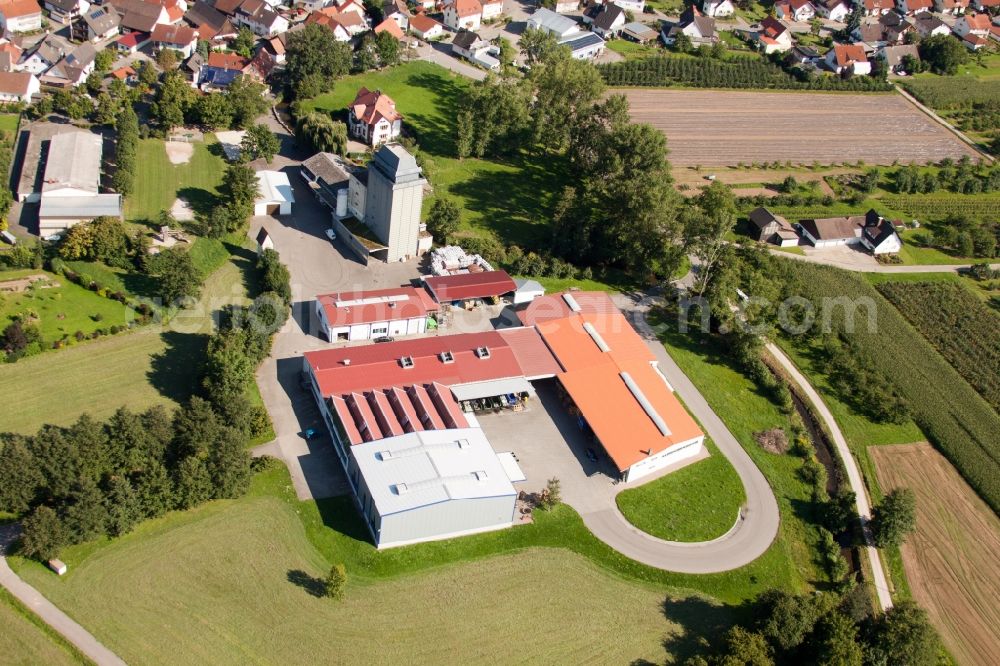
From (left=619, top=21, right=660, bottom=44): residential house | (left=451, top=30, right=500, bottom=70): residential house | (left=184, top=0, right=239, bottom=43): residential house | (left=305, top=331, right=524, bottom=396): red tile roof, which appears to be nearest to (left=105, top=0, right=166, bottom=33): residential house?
(left=184, top=0, right=239, bottom=43): residential house

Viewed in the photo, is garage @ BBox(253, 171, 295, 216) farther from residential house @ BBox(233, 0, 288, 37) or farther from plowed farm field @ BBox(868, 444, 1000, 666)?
plowed farm field @ BBox(868, 444, 1000, 666)

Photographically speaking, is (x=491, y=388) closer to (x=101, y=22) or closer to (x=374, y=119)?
(x=374, y=119)

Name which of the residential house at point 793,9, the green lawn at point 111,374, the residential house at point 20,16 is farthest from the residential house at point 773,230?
the residential house at point 20,16

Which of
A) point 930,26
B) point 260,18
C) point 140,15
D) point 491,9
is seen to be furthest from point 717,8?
point 140,15

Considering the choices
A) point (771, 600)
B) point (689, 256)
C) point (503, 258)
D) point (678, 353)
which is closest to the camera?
point (771, 600)

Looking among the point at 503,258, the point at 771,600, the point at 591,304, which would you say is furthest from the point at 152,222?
the point at 771,600

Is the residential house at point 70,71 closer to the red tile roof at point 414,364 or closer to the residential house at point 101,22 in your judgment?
the residential house at point 101,22

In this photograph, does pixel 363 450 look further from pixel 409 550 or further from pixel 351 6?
pixel 351 6
